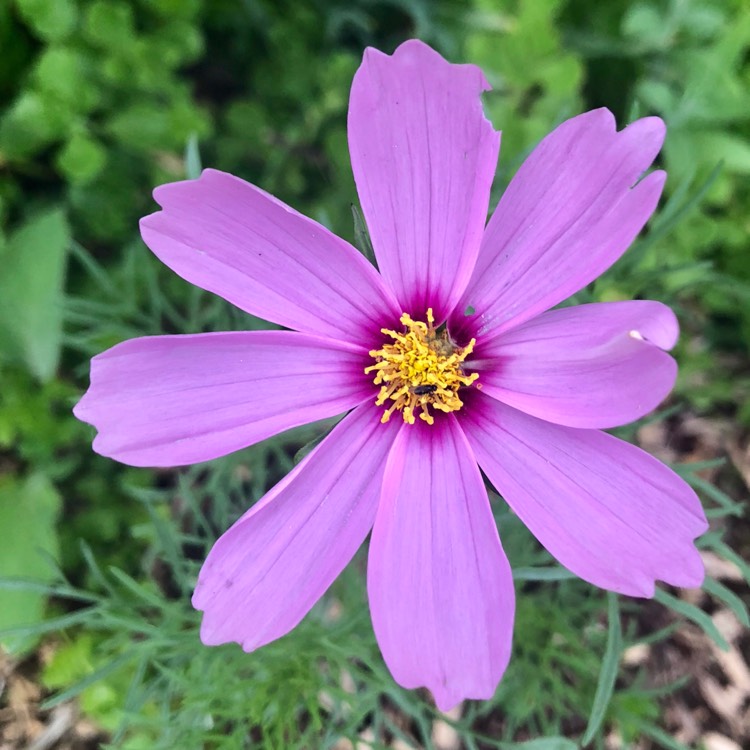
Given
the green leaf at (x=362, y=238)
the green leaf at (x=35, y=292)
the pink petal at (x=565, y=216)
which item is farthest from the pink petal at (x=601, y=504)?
the green leaf at (x=35, y=292)

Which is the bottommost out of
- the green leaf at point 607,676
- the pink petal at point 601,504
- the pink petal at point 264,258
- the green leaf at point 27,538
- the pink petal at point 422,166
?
the green leaf at point 27,538

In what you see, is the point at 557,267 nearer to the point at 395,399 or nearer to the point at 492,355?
the point at 492,355

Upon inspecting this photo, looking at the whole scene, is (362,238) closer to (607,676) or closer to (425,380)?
(425,380)

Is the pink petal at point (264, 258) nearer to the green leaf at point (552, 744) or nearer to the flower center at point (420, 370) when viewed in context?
the flower center at point (420, 370)

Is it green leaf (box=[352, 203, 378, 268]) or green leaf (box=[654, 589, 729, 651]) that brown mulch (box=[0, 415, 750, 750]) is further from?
green leaf (box=[352, 203, 378, 268])

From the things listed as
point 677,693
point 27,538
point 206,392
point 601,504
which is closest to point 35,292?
point 27,538

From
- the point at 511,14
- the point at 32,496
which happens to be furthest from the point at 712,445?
the point at 32,496

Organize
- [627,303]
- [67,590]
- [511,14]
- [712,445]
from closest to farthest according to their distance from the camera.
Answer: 1. [627,303]
2. [67,590]
3. [511,14]
4. [712,445]
